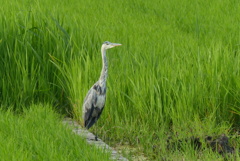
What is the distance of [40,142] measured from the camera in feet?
11.4

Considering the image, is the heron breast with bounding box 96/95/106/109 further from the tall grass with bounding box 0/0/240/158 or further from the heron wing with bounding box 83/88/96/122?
the tall grass with bounding box 0/0/240/158

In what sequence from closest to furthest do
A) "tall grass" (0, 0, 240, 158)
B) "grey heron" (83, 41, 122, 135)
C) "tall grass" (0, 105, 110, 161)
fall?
"tall grass" (0, 105, 110, 161) < "grey heron" (83, 41, 122, 135) < "tall grass" (0, 0, 240, 158)

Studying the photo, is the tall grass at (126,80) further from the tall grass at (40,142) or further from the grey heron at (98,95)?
the tall grass at (40,142)

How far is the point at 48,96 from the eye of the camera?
5.52 m

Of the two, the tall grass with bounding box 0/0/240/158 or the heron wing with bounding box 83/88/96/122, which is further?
the tall grass with bounding box 0/0/240/158

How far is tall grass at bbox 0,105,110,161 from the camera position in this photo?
3.24 m

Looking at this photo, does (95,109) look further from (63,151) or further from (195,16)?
(195,16)

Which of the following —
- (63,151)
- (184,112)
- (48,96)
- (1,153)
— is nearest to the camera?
(1,153)

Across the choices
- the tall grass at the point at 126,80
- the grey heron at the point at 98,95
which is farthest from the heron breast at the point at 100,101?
the tall grass at the point at 126,80

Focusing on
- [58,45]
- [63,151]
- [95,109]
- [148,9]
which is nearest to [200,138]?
[95,109]

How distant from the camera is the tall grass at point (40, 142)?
3238 mm

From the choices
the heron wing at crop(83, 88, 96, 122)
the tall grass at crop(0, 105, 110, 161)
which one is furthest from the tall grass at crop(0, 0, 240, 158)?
the tall grass at crop(0, 105, 110, 161)

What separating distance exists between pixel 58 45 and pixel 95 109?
1.68 m

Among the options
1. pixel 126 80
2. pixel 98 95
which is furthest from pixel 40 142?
pixel 126 80
